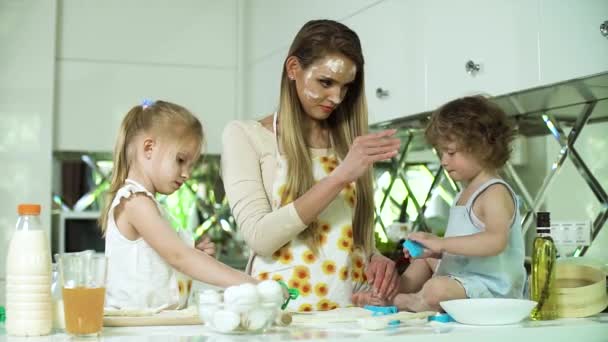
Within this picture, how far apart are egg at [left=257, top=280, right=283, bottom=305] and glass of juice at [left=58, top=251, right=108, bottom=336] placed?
207 mm

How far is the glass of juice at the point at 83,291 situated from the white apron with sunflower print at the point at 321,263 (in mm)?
600

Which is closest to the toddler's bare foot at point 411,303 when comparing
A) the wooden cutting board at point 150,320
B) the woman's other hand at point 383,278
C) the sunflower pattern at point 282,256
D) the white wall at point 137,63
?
the woman's other hand at point 383,278

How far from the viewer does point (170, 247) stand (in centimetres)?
136

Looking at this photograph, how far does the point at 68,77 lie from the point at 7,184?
506 millimetres

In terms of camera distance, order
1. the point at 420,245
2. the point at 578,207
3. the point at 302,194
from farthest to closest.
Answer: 1. the point at 578,207
2. the point at 302,194
3. the point at 420,245

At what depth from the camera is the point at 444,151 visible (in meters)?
1.75

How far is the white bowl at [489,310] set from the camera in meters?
1.20

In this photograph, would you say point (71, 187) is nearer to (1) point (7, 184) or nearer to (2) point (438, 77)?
(1) point (7, 184)

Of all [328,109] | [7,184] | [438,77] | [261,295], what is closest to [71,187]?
[7,184]

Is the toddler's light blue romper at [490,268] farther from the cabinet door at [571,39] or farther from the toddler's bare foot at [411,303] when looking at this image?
the cabinet door at [571,39]

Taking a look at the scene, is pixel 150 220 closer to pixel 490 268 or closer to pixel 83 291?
pixel 83 291

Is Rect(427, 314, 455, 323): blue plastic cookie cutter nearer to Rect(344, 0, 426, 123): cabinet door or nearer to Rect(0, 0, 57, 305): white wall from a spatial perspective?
Rect(344, 0, 426, 123): cabinet door

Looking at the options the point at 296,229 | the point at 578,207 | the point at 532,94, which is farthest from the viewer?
the point at 578,207

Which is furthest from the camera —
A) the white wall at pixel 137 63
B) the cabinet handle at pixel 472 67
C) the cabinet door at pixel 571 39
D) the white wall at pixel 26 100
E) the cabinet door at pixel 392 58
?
the white wall at pixel 137 63
